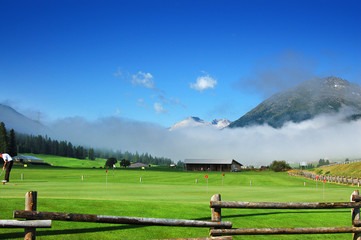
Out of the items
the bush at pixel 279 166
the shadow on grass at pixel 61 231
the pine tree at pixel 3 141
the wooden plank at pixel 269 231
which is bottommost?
the bush at pixel 279 166

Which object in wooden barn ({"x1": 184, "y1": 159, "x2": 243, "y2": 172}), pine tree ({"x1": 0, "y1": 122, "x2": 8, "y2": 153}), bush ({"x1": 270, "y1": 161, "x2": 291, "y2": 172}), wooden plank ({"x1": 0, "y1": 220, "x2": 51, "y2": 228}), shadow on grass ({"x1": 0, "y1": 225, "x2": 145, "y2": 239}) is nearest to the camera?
wooden plank ({"x1": 0, "y1": 220, "x2": 51, "y2": 228})

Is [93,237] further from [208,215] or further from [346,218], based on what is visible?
[346,218]

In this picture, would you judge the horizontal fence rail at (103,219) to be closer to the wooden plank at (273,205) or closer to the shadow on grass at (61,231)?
the wooden plank at (273,205)

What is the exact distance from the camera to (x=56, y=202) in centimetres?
1661

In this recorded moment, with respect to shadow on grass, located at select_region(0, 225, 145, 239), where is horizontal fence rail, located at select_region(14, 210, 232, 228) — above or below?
above

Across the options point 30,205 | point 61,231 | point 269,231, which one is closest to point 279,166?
point 269,231

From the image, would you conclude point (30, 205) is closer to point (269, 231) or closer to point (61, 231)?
point (61, 231)

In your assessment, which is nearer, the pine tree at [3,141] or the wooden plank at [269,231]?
the wooden plank at [269,231]

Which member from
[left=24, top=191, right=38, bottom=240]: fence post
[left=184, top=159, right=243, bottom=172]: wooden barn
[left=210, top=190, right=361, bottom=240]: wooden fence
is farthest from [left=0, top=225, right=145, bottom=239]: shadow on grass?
[left=184, top=159, right=243, bottom=172]: wooden barn

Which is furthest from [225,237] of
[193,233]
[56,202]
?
[56,202]

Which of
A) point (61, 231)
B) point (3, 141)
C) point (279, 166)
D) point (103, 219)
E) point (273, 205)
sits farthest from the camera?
point (279, 166)

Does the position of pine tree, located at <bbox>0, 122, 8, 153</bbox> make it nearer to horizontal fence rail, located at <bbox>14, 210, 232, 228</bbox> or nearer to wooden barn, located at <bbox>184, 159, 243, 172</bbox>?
wooden barn, located at <bbox>184, 159, 243, 172</bbox>

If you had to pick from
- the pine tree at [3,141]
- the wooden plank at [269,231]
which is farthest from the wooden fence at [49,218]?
the pine tree at [3,141]

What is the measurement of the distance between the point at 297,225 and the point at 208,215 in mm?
4032
